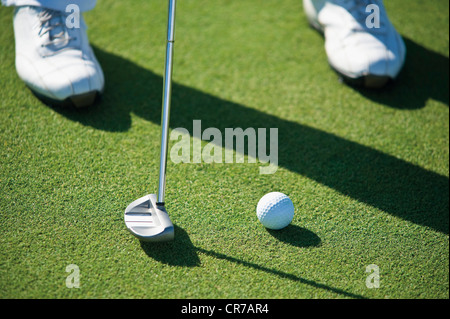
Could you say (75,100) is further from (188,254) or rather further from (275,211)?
(275,211)

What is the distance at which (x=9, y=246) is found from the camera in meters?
1.92

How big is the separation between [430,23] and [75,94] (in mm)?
3142

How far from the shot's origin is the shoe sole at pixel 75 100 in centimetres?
254

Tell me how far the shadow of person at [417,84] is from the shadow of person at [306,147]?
591mm

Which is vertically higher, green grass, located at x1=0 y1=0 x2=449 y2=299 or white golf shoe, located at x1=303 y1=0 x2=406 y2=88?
white golf shoe, located at x1=303 y1=0 x2=406 y2=88

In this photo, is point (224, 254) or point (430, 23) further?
point (430, 23)

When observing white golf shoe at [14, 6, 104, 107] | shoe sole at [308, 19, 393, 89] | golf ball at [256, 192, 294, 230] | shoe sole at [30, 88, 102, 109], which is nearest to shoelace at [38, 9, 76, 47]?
white golf shoe at [14, 6, 104, 107]

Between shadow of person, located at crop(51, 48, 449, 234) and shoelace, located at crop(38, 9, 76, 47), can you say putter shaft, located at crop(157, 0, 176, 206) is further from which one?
shoelace, located at crop(38, 9, 76, 47)

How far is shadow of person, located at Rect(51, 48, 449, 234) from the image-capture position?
235cm

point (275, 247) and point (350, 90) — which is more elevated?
point (350, 90)

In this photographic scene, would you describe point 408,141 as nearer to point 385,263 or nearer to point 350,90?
point 350,90
